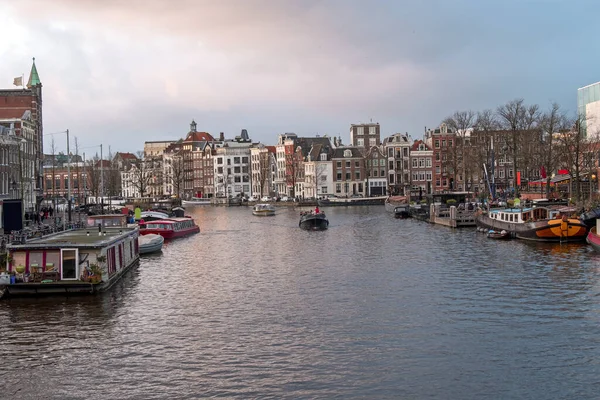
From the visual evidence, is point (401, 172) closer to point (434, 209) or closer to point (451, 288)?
point (434, 209)

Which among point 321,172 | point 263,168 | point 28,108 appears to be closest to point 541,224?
point 28,108

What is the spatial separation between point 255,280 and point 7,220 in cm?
2158

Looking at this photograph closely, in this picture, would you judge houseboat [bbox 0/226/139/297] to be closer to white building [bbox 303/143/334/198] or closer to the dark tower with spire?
the dark tower with spire

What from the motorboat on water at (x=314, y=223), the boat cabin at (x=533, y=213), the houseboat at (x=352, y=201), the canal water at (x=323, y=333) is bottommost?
the canal water at (x=323, y=333)

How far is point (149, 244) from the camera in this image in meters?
58.1

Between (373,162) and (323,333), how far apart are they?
130 metres

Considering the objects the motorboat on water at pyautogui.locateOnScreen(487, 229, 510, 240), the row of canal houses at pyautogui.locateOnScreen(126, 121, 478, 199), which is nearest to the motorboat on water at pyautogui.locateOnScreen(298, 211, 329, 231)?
the motorboat on water at pyautogui.locateOnScreen(487, 229, 510, 240)

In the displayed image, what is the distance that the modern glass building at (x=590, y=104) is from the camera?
12110 centimetres

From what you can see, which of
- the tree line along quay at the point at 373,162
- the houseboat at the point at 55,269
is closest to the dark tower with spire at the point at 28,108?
the tree line along quay at the point at 373,162

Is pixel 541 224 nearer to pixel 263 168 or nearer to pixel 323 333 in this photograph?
pixel 323 333

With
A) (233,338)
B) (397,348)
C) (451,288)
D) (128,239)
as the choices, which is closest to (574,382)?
(397,348)

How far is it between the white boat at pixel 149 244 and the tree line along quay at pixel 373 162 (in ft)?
30.0

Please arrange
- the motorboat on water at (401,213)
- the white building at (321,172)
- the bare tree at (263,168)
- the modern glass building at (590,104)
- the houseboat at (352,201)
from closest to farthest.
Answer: the motorboat on water at (401,213) → the modern glass building at (590,104) → the houseboat at (352,201) → the white building at (321,172) → the bare tree at (263,168)

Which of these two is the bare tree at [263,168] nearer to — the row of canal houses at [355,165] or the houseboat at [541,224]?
the row of canal houses at [355,165]
